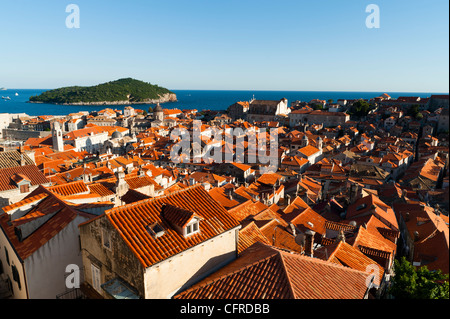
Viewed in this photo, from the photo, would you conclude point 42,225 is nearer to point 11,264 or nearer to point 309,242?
point 11,264

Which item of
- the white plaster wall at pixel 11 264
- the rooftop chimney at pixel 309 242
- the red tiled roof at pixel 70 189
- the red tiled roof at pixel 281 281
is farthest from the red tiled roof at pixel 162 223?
the red tiled roof at pixel 70 189

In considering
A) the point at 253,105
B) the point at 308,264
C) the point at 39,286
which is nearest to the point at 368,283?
the point at 308,264

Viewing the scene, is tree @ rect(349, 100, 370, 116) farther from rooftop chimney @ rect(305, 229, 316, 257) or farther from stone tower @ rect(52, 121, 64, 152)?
rooftop chimney @ rect(305, 229, 316, 257)

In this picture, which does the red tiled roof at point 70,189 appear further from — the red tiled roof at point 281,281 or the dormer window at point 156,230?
the red tiled roof at point 281,281

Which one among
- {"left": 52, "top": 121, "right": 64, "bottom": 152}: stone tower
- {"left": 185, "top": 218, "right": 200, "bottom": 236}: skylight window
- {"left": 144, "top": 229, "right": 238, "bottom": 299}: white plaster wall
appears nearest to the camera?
{"left": 144, "top": 229, "right": 238, "bottom": 299}: white plaster wall

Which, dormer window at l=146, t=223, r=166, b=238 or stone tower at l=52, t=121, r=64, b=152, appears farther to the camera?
stone tower at l=52, t=121, r=64, b=152

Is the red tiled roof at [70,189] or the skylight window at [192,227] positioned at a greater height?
the skylight window at [192,227]

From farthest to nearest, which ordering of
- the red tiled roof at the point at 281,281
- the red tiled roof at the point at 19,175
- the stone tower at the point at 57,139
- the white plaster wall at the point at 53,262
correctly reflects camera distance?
the stone tower at the point at 57,139 < the red tiled roof at the point at 19,175 < the white plaster wall at the point at 53,262 < the red tiled roof at the point at 281,281

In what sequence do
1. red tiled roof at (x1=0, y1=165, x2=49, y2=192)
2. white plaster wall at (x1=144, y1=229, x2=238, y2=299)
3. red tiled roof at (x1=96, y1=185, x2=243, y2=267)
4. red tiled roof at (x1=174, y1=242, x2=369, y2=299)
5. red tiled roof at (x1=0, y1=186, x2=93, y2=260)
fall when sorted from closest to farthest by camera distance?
red tiled roof at (x1=174, y1=242, x2=369, y2=299) < white plaster wall at (x1=144, y1=229, x2=238, y2=299) < red tiled roof at (x1=96, y1=185, x2=243, y2=267) < red tiled roof at (x1=0, y1=186, x2=93, y2=260) < red tiled roof at (x1=0, y1=165, x2=49, y2=192)

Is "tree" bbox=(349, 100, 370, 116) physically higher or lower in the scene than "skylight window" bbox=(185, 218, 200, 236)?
higher

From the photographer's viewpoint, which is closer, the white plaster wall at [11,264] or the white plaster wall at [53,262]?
the white plaster wall at [53,262]

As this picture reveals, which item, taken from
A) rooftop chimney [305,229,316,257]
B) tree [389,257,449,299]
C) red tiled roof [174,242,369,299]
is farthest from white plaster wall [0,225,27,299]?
tree [389,257,449,299]
